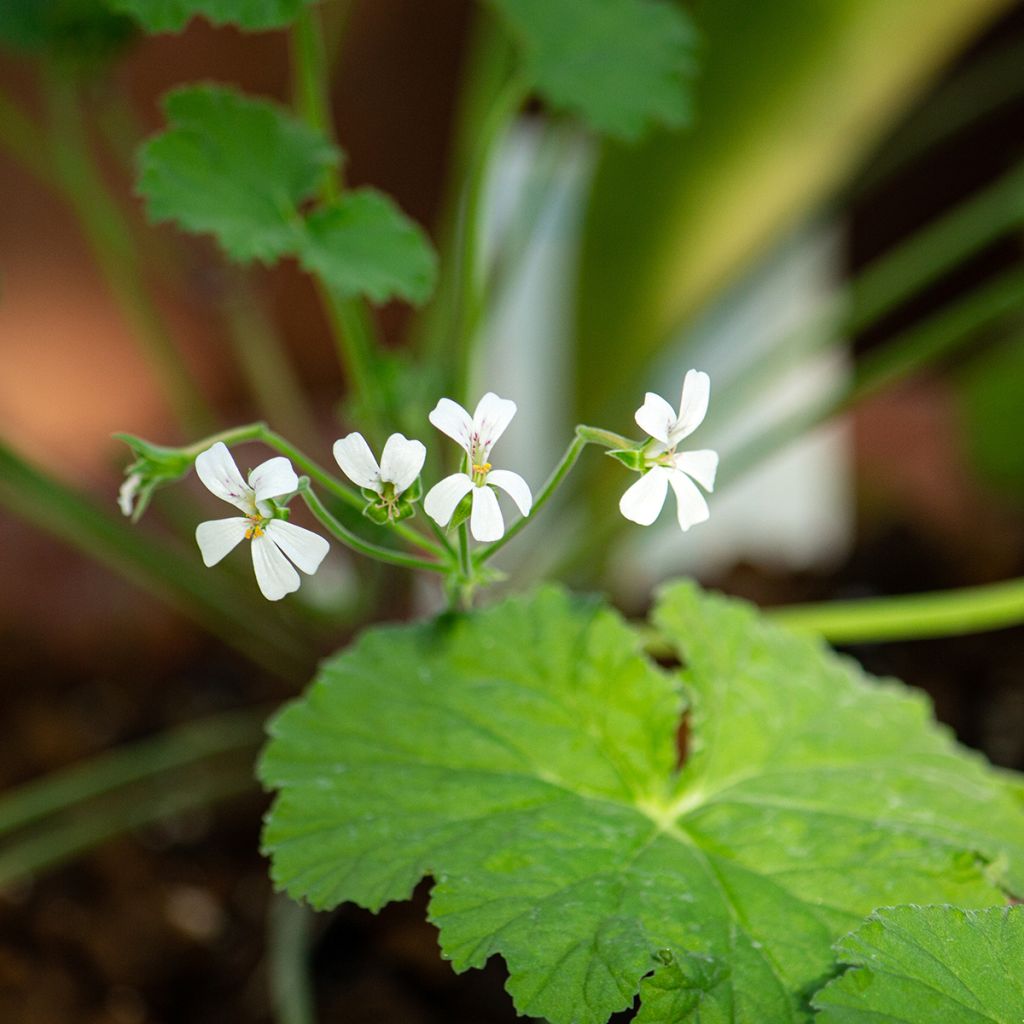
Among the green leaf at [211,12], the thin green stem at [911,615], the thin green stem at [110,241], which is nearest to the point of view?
the green leaf at [211,12]

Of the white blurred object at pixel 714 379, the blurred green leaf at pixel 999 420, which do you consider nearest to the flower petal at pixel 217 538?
the white blurred object at pixel 714 379

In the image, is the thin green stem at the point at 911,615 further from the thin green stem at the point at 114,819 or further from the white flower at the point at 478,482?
the thin green stem at the point at 114,819

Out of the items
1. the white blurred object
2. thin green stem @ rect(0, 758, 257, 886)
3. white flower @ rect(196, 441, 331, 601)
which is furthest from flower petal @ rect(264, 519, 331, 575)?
the white blurred object

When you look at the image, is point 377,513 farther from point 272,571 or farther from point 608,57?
point 608,57

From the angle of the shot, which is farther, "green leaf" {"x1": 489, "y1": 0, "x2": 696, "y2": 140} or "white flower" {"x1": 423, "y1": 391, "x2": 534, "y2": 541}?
"green leaf" {"x1": 489, "y1": 0, "x2": 696, "y2": 140}

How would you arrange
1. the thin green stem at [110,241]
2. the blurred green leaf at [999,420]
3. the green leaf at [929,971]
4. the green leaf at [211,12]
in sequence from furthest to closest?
the blurred green leaf at [999,420] → the thin green stem at [110,241] → the green leaf at [211,12] → the green leaf at [929,971]

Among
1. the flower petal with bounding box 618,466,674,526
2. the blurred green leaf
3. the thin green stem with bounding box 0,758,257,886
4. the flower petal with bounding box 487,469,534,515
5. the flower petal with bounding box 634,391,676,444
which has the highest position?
the blurred green leaf

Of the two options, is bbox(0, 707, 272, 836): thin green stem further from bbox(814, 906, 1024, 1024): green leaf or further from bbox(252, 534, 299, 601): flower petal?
bbox(814, 906, 1024, 1024): green leaf

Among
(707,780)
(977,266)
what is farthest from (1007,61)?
(707,780)
